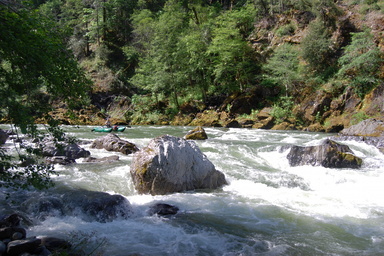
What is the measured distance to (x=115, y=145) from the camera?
12.1 m

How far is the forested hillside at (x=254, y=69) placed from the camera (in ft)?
67.0

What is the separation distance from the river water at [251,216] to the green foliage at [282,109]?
11274mm

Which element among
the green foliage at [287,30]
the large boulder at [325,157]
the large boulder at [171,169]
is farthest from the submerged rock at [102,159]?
the green foliage at [287,30]

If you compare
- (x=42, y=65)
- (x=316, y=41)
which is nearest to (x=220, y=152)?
(x=42, y=65)

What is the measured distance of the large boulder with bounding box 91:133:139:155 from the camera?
11.8 metres

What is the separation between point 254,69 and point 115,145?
63.5 ft

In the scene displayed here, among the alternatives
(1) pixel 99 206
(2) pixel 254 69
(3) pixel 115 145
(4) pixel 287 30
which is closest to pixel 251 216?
(1) pixel 99 206

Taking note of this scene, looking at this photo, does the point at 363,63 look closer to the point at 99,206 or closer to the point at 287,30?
the point at 287,30

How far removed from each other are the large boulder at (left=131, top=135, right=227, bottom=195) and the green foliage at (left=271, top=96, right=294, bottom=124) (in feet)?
47.7

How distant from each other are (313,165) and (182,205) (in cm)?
580

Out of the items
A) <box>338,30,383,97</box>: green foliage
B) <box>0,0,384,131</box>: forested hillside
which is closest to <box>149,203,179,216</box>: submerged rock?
<box>0,0,384,131</box>: forested hillside

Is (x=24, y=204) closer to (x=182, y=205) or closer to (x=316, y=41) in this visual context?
(x=182, y=205)

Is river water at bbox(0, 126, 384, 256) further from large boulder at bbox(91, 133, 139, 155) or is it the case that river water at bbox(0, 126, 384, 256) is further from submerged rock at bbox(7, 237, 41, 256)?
large boulder at bbox(91, 133, 139, 155)

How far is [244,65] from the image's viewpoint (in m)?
26.8
